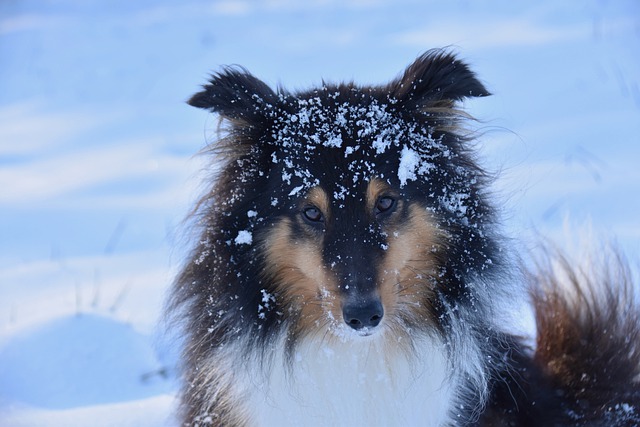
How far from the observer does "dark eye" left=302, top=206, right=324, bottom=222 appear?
2916mm

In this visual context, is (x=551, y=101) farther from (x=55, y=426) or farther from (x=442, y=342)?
(x=55, y=426)

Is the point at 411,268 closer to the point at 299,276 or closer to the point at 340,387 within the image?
the point at 299,276

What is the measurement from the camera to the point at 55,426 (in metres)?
3.68

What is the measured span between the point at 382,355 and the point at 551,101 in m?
4.94

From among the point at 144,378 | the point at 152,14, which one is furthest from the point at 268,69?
the point at 144,378

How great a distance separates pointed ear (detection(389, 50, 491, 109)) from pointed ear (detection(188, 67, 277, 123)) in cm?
53

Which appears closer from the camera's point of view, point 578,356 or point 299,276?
point 299,276

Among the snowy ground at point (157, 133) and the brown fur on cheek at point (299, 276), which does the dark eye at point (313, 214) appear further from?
the snowy ground at point (157, 133)

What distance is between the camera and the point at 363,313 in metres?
2.69

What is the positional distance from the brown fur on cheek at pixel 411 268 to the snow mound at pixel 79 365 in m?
1.86

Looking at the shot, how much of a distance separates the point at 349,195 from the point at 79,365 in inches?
86.3

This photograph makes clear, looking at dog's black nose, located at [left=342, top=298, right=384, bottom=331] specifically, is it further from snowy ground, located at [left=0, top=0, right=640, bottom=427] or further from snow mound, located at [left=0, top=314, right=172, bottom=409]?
snow mound, located at [left=0, top=314, right=172, bottom=409]

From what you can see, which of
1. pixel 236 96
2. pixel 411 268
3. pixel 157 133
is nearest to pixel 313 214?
pixel 411 268

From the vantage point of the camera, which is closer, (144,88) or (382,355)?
(382,355)
